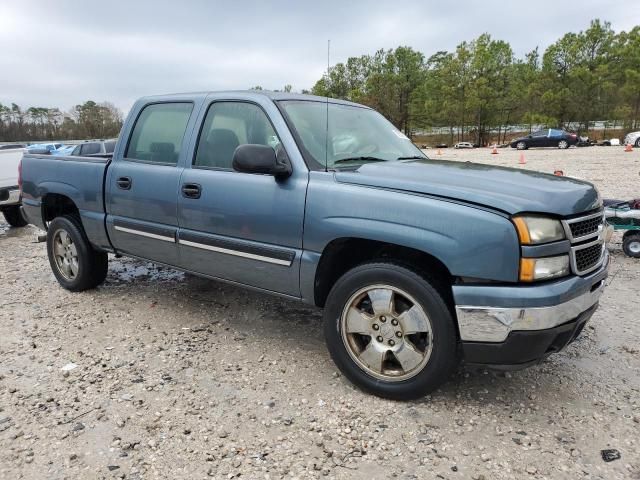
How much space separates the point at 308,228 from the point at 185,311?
6.59ft

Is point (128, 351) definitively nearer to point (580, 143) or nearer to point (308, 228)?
point (308, 228)

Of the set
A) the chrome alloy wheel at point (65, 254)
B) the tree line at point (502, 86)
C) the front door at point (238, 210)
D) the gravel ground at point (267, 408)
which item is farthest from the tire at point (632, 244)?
the tree line at point (502, 86)

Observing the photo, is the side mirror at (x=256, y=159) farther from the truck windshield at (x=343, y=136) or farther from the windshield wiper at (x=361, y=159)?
the windshield wiper at (x=361, y=159)

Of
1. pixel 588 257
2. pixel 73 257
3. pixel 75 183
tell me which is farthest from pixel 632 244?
pixel 73 257

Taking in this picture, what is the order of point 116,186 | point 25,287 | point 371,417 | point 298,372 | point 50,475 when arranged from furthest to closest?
1. point 25,287
2. point 116,186
3. point 298,372
4. point 371,417
5. point 50,475

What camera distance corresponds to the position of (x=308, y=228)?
314 cm

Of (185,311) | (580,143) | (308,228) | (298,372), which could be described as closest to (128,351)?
(185,311)

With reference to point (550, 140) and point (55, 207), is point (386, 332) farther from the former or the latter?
point (550, 140)

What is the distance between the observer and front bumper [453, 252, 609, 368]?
2.52m

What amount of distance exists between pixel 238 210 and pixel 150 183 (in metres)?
1.02

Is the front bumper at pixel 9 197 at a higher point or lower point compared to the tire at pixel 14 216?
higher

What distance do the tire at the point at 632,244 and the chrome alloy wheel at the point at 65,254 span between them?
6.21m

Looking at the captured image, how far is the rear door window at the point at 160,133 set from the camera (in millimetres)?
4012

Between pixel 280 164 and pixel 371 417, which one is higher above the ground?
pixel 280 164
